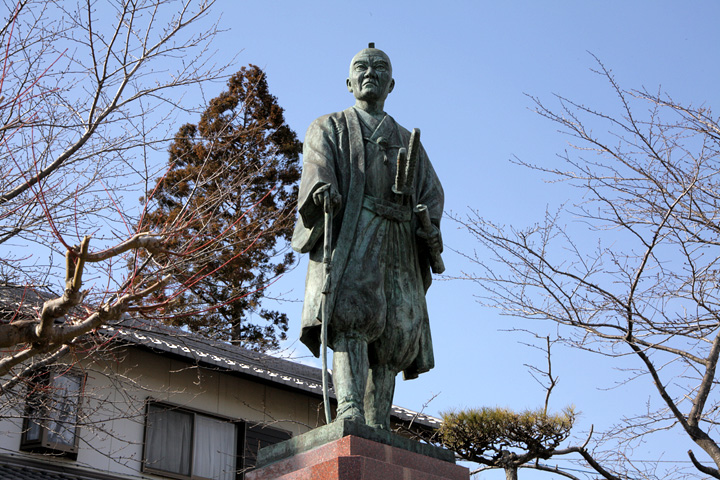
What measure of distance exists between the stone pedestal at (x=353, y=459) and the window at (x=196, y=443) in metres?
7.55

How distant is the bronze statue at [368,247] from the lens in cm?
620

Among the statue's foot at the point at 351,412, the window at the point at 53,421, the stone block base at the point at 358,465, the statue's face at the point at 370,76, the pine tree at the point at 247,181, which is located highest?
the pine tree at the point at 247,181

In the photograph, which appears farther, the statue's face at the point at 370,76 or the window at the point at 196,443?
the window at the point at 196,443

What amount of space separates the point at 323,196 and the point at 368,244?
0.48 m

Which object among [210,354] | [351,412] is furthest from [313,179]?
[210,354]

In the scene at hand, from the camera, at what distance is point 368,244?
6.45 meters

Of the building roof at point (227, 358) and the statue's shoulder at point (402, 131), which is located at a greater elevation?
the building roof at point (227, 358)

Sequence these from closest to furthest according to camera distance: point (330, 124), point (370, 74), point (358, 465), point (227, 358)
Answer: point (358, 465) → point (330, 124) → point (370, 74) → point (227, 358)

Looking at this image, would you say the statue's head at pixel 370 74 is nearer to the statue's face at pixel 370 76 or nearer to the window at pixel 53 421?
the statue's face at pixel 370 76

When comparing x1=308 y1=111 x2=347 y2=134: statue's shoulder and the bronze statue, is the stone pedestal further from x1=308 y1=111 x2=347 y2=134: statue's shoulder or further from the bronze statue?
x1=308 y1=111 x2=347 y2=134: statue's shoulder

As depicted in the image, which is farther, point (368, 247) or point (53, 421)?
point (53, 421)

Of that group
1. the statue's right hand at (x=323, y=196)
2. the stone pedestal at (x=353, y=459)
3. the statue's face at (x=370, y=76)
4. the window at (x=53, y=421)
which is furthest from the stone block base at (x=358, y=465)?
the window at (x=53, y=421)

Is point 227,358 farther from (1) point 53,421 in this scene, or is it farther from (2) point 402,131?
(2) point 402,131

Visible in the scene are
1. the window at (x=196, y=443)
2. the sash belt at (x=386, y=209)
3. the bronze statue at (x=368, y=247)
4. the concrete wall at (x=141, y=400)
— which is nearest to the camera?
the bronze statue at (x=368, y=247)
